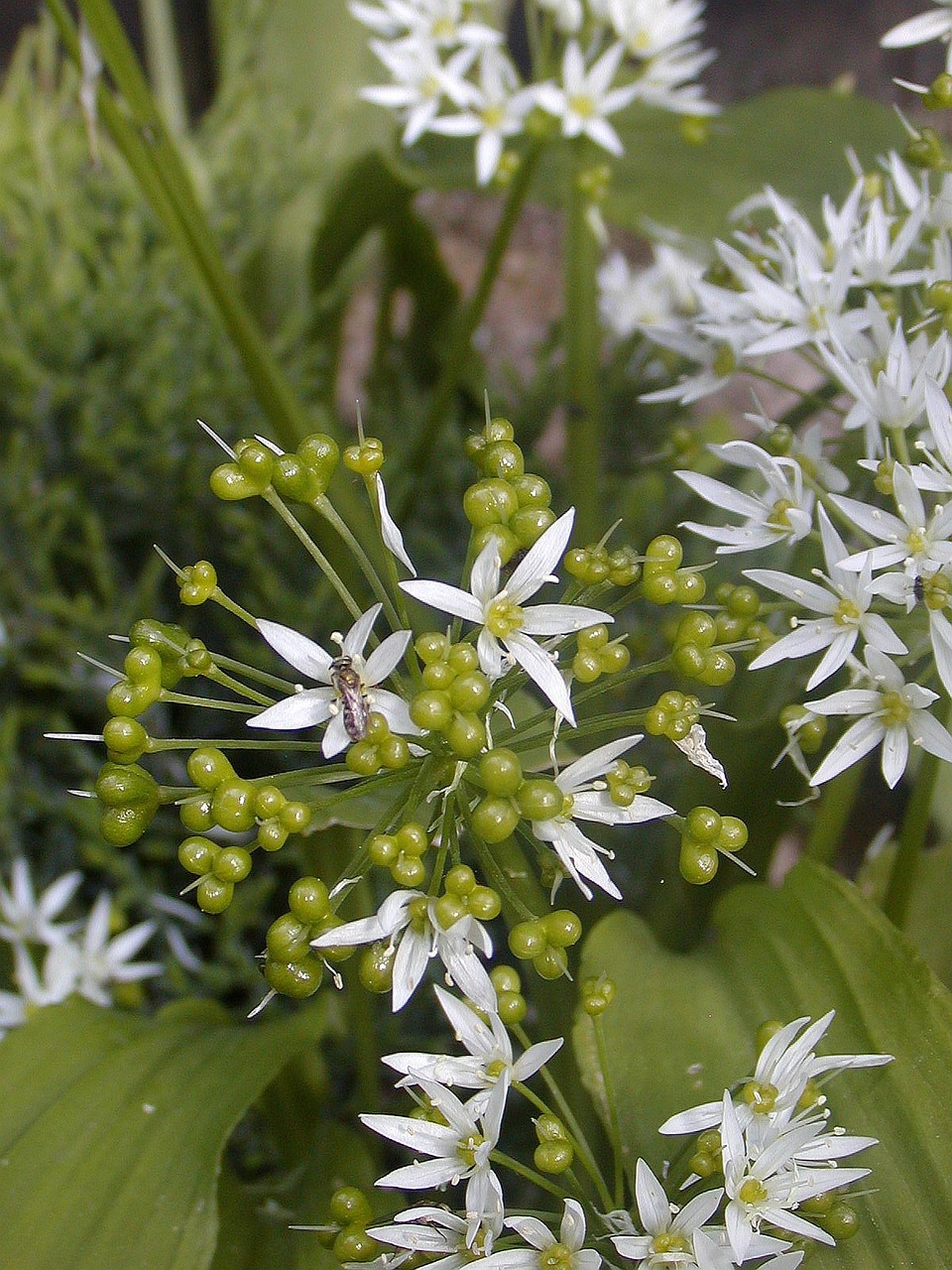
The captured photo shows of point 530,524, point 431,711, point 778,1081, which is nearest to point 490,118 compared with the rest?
point 530,524

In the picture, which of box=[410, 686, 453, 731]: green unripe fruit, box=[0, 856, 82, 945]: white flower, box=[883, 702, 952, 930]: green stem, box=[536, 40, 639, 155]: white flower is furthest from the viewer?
box=[0, 856, 82, 945]: white flower

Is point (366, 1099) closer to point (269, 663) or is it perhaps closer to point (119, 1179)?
point (119, 1179)

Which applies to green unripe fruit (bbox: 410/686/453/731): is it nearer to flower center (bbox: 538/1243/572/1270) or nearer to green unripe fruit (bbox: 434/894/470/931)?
green unripe fruit (bbox: 434/894/470/931)

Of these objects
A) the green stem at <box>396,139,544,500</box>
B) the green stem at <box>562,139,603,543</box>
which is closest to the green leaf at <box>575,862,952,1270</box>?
the green stem at <box>562,139,603,543</box>

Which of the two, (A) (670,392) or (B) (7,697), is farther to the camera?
(B) (7,697)

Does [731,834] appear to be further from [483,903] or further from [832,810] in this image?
[832,810]

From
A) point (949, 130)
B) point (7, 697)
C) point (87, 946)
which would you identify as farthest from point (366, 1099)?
point (949, 130)
